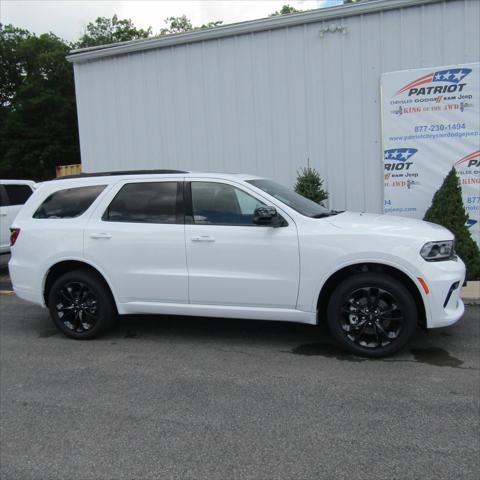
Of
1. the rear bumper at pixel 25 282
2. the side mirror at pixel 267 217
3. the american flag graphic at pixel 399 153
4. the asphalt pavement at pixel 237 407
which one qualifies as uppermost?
the american flag graphic at pixel 399 153

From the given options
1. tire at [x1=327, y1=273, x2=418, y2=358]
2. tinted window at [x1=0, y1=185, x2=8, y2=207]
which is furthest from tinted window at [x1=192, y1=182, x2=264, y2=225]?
tinted window at [x1=0, y1=185, x2=8, y2=207]

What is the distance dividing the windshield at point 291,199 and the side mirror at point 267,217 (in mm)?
293

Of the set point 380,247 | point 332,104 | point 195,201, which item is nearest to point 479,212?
point 332,104

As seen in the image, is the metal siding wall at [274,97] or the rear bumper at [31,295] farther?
the metal siding wall at [274,97]

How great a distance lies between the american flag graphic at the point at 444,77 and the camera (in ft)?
27.4

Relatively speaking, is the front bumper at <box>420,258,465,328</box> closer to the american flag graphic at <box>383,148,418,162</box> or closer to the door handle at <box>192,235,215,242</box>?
the door handle at <box>192,235,215,242</box>

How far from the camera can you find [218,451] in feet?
10.3

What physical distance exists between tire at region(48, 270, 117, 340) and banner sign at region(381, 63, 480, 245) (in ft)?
18.3

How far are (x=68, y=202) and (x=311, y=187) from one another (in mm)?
4693

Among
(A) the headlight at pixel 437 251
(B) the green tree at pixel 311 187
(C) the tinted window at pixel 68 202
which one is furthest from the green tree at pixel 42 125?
(A) the headlight at pixel 437 251

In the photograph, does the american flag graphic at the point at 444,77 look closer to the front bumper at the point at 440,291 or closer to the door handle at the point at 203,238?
the front bumper at the point at 440,291

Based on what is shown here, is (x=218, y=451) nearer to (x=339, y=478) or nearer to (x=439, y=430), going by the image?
(x=339, y=478)

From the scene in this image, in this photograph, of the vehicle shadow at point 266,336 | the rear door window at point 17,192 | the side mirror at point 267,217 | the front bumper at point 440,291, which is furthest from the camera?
the rear door window at point 17,192

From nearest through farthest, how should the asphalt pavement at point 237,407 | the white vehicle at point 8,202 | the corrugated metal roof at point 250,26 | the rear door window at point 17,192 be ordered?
1. the asphalt pavement at point 237,407
2. the corrugated metal roof at point 250,26
3. the white vehicle at point 8,202
4. the rear door window at point 17,192
